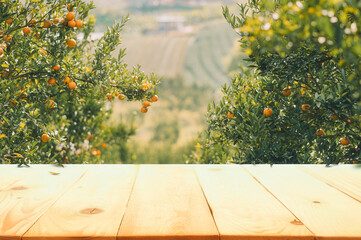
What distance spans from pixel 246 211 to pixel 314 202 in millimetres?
272

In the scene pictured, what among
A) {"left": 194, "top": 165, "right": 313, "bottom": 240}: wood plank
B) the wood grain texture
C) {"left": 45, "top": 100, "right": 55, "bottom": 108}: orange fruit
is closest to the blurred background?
{"left": 45, "top": 100, "right": 55, "bottom": 108}: orange fruit

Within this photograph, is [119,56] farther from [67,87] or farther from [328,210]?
[328,210]

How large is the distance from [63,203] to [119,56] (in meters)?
1.25

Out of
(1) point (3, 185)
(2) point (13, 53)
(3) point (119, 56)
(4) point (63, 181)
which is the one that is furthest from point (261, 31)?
(2) point (13, 53)

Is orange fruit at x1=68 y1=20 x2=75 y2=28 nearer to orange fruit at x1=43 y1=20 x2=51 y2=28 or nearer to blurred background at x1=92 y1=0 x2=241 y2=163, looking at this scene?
orange fruit at x1=43 y1=20 x2=51 y2=28

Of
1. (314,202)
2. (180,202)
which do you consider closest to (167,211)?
(180,202)

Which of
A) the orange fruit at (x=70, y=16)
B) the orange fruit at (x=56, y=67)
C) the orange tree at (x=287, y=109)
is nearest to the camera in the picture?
the orange tree at (x=287, y=109)

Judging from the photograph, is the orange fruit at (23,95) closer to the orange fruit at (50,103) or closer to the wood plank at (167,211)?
the orange fruit at (50,103)

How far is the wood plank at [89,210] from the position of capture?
980mm

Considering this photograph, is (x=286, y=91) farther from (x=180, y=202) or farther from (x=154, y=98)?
(x=180, y=202)

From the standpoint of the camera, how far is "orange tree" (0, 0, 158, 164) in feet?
6.58

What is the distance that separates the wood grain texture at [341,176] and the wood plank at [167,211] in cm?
55

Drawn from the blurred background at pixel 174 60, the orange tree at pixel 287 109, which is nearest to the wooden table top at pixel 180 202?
the orange tree at pixel 287 109

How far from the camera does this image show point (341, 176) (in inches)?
63.4
